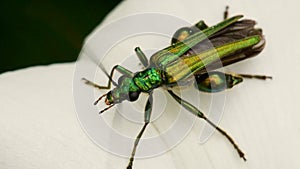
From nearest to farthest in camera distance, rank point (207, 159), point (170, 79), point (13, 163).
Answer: point (13, 163) → point (207, 159) → point (170, 79)

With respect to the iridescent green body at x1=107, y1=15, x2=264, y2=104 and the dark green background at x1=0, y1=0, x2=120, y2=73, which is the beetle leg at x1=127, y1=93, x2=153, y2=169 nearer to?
the iridescent green body at x1=107, y1=15, x2=264, y2=104

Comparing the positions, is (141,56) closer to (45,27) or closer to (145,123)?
(145,123)

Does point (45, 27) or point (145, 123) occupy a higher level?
point (145, 123)

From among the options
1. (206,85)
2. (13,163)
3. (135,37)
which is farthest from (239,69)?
(13,163)

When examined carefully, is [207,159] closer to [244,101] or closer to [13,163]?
[244,101]

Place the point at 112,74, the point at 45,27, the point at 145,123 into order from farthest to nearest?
the point at 45,27 → the point at 112,74 → the point at 145,123

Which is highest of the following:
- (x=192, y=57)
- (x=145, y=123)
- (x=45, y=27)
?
(x=192, y=57)

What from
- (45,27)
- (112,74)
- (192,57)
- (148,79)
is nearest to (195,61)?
(192,57)
